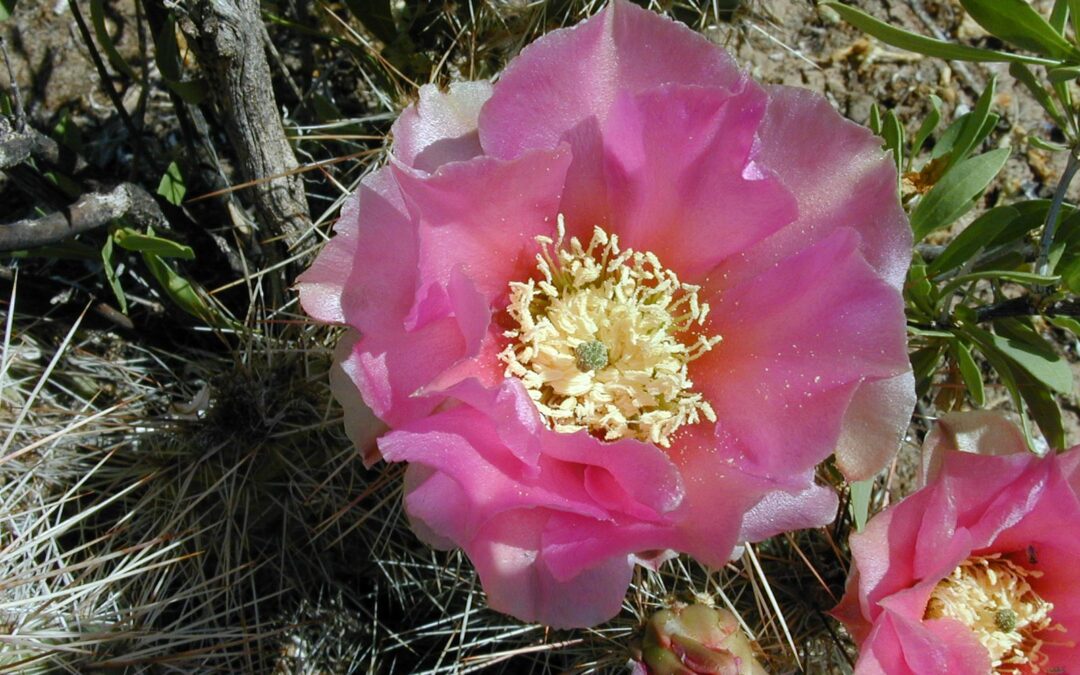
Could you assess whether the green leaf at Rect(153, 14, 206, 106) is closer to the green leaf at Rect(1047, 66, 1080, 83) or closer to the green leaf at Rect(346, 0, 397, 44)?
the green leaf at Rect(346, 0, 397, 44)

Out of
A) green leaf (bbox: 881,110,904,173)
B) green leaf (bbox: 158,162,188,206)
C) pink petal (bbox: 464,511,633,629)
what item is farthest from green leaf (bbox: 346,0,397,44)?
pink petal (bbox: 464,511,633,629)

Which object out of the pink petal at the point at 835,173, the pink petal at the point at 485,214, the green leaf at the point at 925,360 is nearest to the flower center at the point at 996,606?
the green leaf at the point at 925,360

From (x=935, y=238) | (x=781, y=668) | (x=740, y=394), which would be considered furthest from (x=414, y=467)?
(x=935, y=238)

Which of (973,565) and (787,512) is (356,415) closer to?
(787,512)

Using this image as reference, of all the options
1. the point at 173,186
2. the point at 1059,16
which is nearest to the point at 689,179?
the point at 1059,16

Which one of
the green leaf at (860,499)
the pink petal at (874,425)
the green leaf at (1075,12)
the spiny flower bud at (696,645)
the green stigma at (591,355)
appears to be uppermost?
the green leaf at (1075,12)

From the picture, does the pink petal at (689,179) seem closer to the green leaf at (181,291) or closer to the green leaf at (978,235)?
the green leaf at (978,235)
